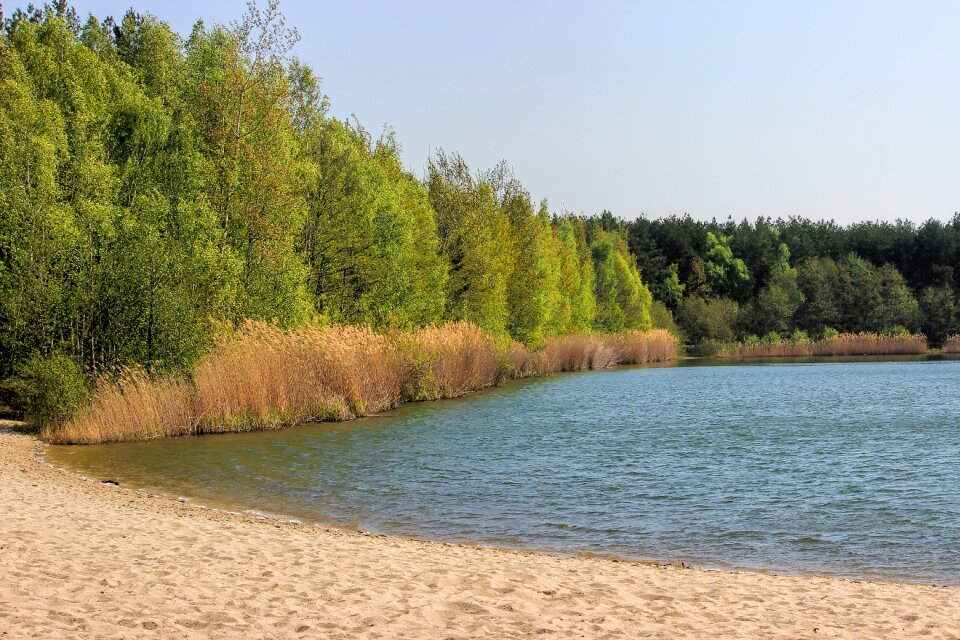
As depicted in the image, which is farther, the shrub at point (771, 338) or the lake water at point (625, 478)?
the shrub at point (771, 338)

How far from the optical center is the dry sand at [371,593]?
6375 mm

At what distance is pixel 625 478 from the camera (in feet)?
50.5

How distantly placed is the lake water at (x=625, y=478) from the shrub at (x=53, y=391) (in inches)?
60.6

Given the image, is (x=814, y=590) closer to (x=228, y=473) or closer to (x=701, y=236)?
(x=228, y=473)

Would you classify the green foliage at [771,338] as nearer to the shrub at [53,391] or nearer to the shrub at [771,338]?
the shrub at [771,338]

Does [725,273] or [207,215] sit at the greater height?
[725,273]

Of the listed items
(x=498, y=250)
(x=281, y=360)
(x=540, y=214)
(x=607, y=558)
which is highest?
(x=540, y=214)

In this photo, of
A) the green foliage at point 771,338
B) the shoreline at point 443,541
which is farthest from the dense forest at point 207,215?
the green foliage at point 771,338

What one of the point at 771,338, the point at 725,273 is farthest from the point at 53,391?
the point at 725,273

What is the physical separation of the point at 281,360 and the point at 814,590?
1708 cm

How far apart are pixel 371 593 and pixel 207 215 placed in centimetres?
1842

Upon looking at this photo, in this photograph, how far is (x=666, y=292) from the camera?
9181 cm

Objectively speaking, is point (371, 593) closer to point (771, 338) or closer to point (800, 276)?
point (771, 338)

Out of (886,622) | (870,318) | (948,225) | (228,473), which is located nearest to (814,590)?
(886,622)
